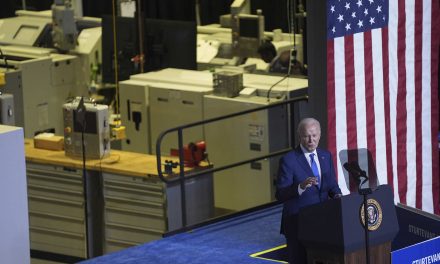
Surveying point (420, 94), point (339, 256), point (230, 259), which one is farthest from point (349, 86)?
point (339, 256)

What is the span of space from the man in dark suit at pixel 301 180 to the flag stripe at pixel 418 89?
245 centimetres

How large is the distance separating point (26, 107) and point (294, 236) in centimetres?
604

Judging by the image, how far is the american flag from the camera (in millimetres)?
11273

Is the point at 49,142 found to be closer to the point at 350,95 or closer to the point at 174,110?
the point at 174,110

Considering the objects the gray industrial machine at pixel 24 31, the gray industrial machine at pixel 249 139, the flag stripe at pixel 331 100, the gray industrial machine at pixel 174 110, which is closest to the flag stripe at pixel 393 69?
the flag stripe at pixel 331 100

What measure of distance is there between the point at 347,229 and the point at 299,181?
2.75 feet

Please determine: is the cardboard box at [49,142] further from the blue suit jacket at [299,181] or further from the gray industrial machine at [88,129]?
the blue suit jacket at [299,181]

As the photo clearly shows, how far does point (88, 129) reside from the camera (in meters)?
12.6

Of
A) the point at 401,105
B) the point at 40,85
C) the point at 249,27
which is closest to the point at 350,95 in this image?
the point at 401,105

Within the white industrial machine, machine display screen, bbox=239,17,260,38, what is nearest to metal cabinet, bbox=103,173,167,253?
the white industrial machine

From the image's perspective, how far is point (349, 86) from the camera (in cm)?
1136

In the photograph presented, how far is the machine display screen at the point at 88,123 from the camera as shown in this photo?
495 inches

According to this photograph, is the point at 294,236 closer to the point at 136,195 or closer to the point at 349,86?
the point at 349,86

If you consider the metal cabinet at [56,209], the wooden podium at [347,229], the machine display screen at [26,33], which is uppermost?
the machine display screen at [26,33]
